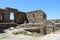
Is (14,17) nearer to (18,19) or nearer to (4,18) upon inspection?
(18,19)

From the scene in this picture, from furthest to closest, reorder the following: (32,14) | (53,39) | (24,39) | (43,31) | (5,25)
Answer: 1. (32,14)
2. (5,25)
3. (43,31)
4. (24,39)
5. (53,39)

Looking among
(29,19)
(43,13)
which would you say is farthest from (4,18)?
(43,13)

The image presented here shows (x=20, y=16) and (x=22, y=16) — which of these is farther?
(x=22, y=16)

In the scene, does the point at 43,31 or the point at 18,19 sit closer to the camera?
the point at 43,31

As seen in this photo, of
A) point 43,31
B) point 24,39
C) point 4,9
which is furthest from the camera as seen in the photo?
point 4,9

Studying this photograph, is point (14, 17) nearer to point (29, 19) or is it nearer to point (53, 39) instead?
point (29, 19)

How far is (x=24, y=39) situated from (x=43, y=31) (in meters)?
5.16

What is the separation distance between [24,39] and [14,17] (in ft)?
64.4

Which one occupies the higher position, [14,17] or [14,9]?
[14,9]

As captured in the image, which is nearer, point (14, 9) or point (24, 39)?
point (24, 39)

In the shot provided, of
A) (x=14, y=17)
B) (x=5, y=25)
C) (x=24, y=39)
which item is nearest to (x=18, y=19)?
(x=14, y=17)

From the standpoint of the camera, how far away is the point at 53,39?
19.5ft

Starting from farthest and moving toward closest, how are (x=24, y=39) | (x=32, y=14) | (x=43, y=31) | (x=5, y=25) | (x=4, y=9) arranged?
(x=32, y=14), (x=4, y=9), (x=5, y=25), (x=43, y=31), (x=24, y=39)

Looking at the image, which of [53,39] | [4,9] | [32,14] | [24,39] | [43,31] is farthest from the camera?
[32,14]
